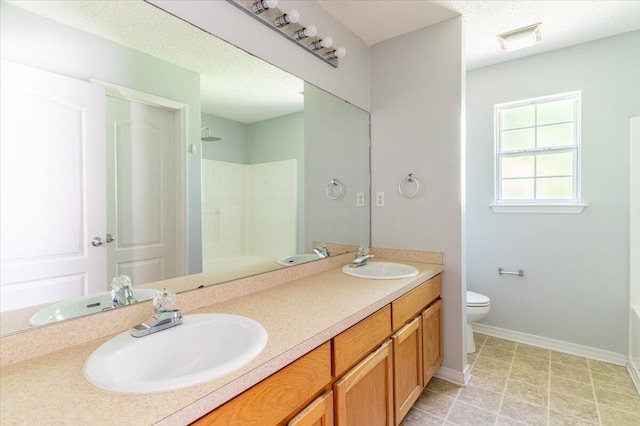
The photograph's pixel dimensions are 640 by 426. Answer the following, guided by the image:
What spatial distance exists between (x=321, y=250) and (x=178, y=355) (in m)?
1.12

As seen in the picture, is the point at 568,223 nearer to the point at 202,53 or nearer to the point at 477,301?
the point at 477,301

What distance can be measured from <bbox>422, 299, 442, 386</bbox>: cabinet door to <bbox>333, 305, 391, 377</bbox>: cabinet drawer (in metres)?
0.50

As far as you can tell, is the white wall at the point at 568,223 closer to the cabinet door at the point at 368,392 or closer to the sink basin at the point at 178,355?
the cabinet door at the point at 368,392

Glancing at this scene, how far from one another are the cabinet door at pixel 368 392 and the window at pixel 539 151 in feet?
6.67

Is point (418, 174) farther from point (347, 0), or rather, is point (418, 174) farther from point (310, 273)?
point (347, 0)

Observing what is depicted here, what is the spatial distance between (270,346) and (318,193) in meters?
1.23

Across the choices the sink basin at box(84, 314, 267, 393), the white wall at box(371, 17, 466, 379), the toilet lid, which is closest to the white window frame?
the toilet lid

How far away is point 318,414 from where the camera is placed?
37.7 inches

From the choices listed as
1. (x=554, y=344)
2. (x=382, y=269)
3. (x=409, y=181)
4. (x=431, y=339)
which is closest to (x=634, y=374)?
(x=554, y=344)

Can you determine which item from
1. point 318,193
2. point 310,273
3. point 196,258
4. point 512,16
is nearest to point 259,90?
point 318,193

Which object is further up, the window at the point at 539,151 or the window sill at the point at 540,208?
the window at the point at 539,151

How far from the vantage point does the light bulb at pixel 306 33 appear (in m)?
1.65

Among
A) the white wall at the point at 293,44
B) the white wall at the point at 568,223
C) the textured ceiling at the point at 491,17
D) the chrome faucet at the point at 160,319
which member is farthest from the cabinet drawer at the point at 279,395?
the white wall at the point at 568,223

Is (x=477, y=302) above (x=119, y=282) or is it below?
below
